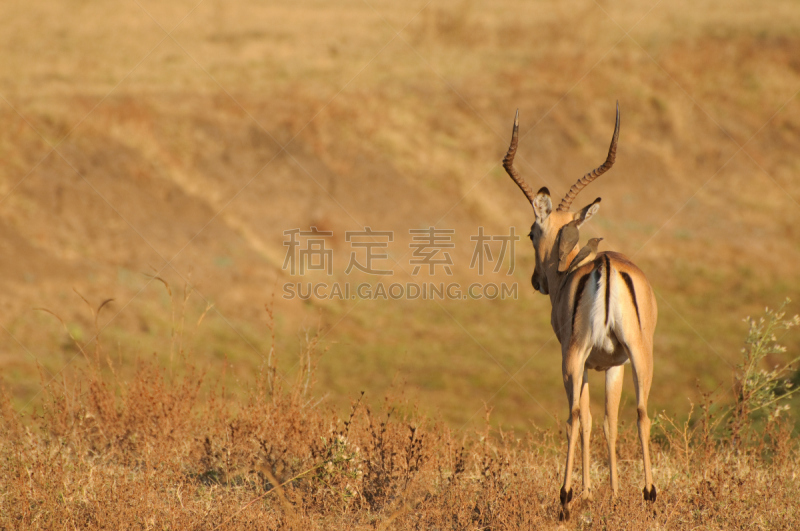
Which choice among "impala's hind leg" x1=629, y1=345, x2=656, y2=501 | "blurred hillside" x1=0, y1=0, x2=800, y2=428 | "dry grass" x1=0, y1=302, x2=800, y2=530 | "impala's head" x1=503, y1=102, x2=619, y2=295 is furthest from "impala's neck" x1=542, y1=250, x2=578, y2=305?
"blurred hillside" x1=0, y1=0, x2=800, y2=428

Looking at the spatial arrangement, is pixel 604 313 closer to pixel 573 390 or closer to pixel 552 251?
A: pixel 573 390

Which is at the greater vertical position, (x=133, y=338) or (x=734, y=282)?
(x=734, y=282)

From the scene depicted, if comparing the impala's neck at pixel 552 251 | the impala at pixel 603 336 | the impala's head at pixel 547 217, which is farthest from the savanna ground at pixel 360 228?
the impala's head at pixel 547 217

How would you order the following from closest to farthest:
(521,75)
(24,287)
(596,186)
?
(24,287), (596,186), (521,75)

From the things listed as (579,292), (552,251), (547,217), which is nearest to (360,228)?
(547,217)

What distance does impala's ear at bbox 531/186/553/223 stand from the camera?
23.4 feet

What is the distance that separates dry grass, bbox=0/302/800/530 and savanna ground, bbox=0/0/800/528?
0.13ft

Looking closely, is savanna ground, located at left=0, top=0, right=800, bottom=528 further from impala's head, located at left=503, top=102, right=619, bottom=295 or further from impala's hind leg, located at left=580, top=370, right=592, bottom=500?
impala's head, located at left=503, top=102, right=619, bottom=295

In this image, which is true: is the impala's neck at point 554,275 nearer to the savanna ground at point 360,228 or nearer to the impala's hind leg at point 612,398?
the impala's hind leg at point 612,398

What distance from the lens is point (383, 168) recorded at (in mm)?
25516

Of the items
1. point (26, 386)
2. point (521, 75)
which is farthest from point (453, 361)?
point (521, 75)

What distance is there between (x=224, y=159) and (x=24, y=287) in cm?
863

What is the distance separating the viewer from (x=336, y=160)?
25.6 meters

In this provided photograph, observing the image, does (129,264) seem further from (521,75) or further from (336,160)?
(521,75)
